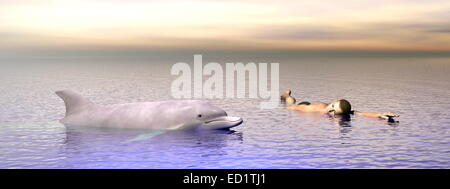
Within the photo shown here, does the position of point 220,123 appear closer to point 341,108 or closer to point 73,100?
point 73,100

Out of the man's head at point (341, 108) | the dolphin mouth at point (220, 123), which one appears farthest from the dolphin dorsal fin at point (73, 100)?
the man's head at point (341, 108)

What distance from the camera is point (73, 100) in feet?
103

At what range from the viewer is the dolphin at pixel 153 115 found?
1134 inches

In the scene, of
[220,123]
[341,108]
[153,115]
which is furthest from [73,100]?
[341,108]

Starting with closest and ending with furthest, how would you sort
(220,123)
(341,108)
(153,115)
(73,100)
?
(220,123), (153,115), (73,100), (341,108)

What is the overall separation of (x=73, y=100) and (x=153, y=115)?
5.21m

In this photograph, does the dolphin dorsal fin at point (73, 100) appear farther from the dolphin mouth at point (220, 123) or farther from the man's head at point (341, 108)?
the man's head at point (341, 108)

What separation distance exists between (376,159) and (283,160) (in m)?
3.99

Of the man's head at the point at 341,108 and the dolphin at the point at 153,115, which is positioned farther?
the man's head at the point at 341,108

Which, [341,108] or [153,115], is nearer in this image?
[153,115]

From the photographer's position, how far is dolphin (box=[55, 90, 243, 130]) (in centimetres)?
2880

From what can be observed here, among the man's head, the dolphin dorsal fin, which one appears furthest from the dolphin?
the man's head

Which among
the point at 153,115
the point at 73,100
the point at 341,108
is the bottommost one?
the point at 341,108

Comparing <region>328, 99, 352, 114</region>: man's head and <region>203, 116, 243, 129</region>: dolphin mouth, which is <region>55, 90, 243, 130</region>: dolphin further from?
<region>328, 99, 352, 114</region>: man's head
